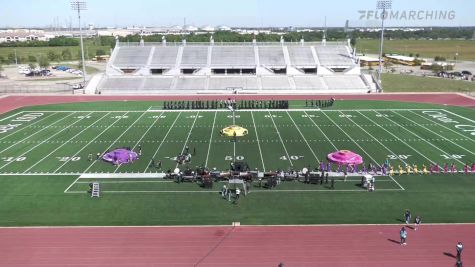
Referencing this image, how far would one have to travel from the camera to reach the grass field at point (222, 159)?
63.7ft

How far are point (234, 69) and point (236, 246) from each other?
48.4m

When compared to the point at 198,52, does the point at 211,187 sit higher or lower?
lower

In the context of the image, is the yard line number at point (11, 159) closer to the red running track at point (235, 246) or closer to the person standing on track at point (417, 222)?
the red running track at point (235, 246)

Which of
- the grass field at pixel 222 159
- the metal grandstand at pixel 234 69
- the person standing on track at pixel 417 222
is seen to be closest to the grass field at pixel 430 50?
the metal grandstand at pixel 234 69

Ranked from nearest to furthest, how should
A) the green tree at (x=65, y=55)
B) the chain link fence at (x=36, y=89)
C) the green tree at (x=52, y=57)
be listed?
the chain link fence at (x=36, y=89)
the green tree at (x=52, y=57)
the green tree at (x=65, y=55)

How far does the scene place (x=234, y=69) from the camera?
62.7 metres

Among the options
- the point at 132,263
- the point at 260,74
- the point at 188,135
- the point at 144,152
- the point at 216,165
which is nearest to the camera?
the point at 132,263

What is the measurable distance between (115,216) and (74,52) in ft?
355

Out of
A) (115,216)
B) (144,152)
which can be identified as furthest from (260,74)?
(115,216)

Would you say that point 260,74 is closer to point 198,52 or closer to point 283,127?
point 198,52

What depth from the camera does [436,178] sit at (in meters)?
23.7

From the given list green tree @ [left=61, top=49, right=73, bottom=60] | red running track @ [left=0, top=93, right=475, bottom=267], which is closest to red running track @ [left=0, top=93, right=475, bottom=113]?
red running track @ [left=0, top=93, right=475, bottom=267]

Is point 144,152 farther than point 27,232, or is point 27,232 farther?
point 144,152

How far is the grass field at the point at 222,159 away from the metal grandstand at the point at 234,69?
12.4m
